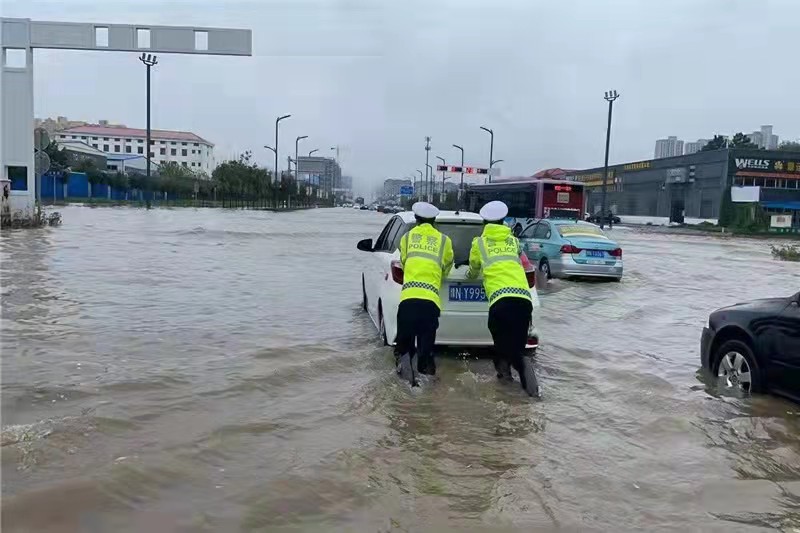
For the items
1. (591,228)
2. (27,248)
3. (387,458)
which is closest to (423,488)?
(387,458)

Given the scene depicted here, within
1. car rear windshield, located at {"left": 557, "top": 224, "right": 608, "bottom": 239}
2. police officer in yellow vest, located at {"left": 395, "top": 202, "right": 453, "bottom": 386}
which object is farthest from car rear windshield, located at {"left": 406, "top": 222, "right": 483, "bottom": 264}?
car rear windshield, located at {"left": 557, "top": 224, "right": 608, "bottom": 239}

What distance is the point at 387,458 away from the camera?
475 cm

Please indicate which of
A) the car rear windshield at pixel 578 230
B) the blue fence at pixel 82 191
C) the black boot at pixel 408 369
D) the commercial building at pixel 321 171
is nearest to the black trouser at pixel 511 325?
the black boot at pixel 408 369

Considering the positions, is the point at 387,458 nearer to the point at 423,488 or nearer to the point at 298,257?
the point at 423,488

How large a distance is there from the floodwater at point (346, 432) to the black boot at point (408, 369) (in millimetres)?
89

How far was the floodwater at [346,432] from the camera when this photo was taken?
3969 mm

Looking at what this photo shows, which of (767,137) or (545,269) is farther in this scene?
(767,137)

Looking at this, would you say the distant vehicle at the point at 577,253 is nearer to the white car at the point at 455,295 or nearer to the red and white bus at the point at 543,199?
the white car at the point at 455,295

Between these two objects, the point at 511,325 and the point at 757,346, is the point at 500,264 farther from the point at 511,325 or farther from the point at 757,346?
the point at 757,346

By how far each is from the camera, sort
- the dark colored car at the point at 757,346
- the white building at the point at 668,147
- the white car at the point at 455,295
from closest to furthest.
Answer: the dark colored car at the point at 757,346 → the white car at the point at 455,295 → the white building at the point at 668,147

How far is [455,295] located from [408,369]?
993mm

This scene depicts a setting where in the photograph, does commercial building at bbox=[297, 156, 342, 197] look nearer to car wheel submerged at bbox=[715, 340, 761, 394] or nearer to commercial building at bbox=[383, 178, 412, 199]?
commercial building at bbox=[383, 178, 412, 199]

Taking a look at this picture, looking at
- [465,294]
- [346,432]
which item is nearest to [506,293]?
[465,294]

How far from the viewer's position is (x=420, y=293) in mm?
6195
